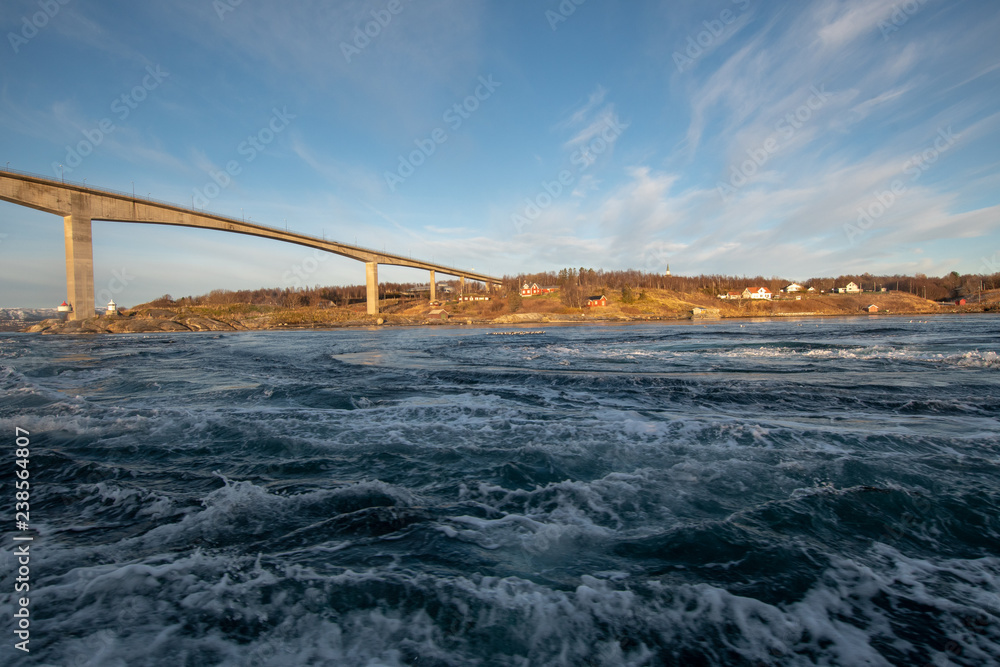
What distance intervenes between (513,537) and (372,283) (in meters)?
78.3

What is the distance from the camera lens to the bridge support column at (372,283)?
7738 centimetres

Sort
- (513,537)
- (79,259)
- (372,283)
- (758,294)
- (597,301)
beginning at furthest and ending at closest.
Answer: (758,294) < (597,301) < (372,283) < (79,259) < (513,537)

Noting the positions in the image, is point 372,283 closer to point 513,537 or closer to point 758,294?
point 513,537

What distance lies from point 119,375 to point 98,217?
48070mm

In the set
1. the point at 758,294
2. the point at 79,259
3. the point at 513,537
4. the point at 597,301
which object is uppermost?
the point at 758,294

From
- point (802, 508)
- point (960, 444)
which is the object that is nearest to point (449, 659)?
point (802, 508)

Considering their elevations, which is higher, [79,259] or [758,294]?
[758,294]

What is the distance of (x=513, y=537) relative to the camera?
11.1 ft

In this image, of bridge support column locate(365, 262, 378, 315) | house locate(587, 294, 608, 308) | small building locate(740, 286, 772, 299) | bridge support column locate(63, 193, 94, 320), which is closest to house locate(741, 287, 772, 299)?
small building locate(740, 286, 772, 299)

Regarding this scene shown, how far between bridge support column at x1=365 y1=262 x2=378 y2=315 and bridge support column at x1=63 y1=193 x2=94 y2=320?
3754 centimetres

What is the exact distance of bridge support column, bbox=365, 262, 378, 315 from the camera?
254 feet

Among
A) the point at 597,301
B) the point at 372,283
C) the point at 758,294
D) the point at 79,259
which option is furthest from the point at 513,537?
the point at 758,294

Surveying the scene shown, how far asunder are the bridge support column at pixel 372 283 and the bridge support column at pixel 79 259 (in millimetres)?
37542

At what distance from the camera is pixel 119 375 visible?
40.7 feet
